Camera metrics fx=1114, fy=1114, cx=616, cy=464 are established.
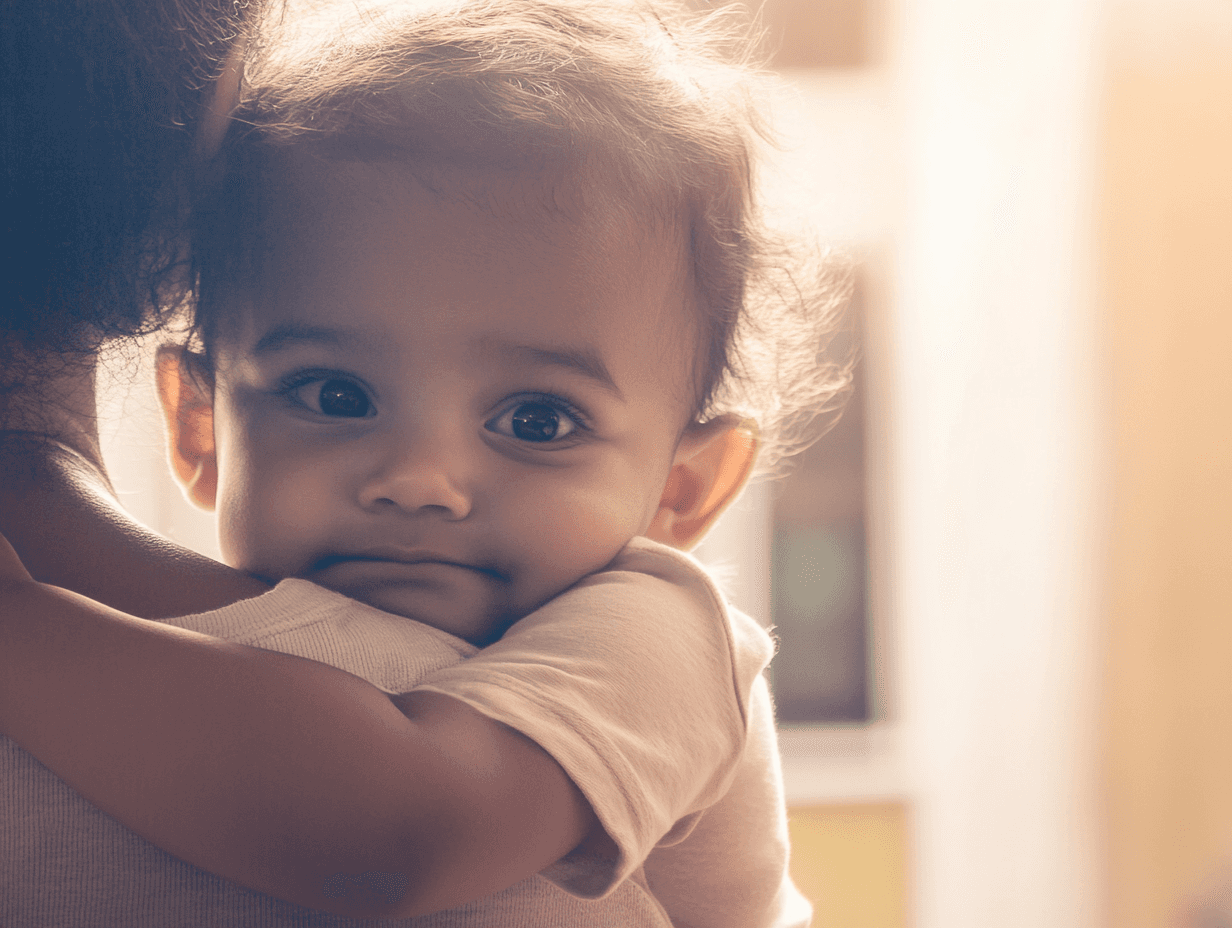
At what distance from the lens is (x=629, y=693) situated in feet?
1.60

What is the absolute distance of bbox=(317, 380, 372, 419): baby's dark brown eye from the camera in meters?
A: 0.61

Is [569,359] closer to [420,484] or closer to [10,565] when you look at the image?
[420,484]

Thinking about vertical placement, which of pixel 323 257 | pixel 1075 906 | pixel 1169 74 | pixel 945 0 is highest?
pixel 945 0

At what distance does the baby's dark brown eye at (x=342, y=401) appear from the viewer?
61cm

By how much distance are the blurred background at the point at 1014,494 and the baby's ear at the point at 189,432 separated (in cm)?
184

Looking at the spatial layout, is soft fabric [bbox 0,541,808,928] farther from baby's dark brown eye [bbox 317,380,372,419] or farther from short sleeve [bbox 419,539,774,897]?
baby's dark brown eye [bbox 317,380,372,419]

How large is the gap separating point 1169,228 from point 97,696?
2.94 metres

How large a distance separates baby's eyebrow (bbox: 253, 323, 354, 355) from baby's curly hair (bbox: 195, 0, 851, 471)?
35mm

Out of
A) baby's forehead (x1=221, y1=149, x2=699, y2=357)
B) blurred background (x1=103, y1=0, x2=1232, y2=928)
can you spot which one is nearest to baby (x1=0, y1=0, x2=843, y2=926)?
baby's forehead (x1=221, y1=149, x2=699, y2=357)

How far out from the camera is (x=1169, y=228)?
2.79 meters

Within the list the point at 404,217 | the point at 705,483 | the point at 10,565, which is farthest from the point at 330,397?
the point at 705,483

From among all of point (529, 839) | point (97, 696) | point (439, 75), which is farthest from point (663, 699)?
point (439, 75)

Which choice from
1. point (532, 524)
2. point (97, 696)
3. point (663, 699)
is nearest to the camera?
point (97, 696)

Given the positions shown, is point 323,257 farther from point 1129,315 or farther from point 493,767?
point 1129,315
